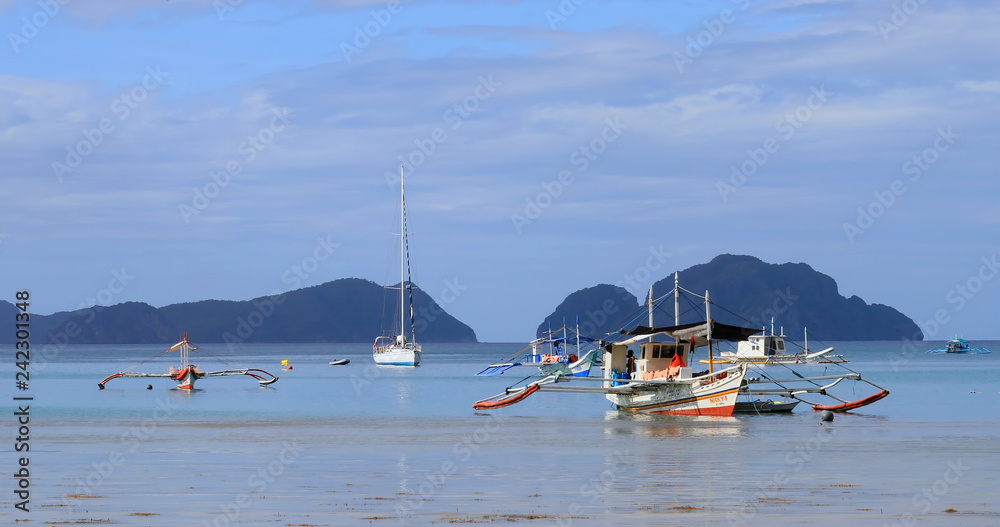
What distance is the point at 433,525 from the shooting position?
20797 millimetres

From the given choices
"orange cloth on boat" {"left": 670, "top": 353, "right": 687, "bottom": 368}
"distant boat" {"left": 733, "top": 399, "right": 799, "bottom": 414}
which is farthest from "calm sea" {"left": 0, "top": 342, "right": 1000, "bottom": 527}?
"orange cloth on boat" {"left": 670, "top": 353, "right": 687, "bottom": 368}

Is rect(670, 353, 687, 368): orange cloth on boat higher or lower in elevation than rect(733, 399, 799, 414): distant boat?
higher

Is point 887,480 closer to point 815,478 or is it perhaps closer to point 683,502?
point 815,478

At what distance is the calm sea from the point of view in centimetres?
2212

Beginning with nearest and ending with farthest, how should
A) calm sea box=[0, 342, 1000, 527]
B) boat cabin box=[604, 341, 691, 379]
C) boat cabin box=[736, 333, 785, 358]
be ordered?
calm sea box=[0, 342, 1000, 527] < boat cabin box=[604, 341, 691, 379] < boat cabin box=[736, 333, 785, 358]

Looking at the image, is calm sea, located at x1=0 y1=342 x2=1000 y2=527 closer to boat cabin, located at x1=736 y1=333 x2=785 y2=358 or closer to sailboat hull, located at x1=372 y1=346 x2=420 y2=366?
sailboat hull, located at x1=372 y1=346 x2=420 y2=366

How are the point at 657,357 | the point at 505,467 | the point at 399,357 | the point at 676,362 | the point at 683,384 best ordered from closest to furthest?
1. the point at 505,467
2. the point at 683,384
3. the point at 676,362
4. the point at 657,357
5. the point at 399,357

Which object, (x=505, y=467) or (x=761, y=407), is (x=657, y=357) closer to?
(x=761, y=407)

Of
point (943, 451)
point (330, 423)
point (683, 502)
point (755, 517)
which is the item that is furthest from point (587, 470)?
point (330, 423)

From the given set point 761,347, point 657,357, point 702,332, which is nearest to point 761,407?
point 702,332

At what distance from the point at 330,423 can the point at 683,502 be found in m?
30.7

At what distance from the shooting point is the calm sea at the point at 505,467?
22125mm

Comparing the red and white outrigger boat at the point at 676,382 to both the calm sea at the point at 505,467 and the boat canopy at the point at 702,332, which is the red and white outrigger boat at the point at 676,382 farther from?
the calm sea at the point at 505,467

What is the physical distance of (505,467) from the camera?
101 ft
